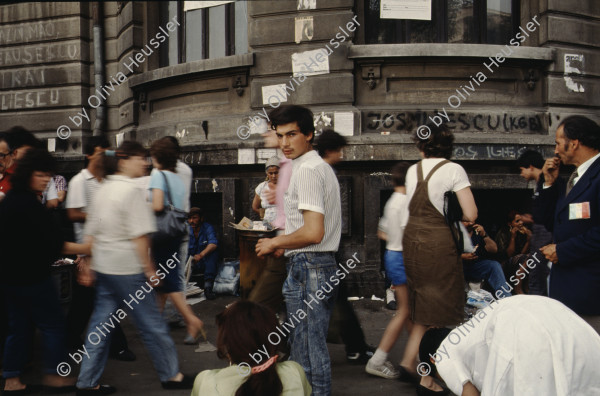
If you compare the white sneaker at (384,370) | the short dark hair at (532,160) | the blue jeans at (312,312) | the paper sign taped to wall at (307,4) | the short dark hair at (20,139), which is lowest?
the white sneaker at (384,370)

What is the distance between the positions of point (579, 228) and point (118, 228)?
2.89 metres

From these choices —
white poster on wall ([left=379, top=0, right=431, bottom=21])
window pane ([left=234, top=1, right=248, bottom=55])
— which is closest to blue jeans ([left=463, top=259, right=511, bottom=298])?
white poster on wall ([left=379, top=0, right=431, bottom=21])

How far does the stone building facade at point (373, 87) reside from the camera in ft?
25.5

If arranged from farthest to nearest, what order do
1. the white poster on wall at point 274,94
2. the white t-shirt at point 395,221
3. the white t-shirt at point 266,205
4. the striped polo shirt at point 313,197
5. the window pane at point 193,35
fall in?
1. the window pane at point 193,35
2. the white poster on wall at point 274,94
3. the white t-shirt at point 266,205
4. the white t-shirt at point 395,221
5. the striped polo shirt at point 313,197

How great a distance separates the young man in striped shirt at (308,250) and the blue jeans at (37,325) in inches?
71.1

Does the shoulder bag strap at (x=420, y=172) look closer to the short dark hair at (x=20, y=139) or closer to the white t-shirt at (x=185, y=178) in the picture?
the white t-shirt at (x=185, y=178)

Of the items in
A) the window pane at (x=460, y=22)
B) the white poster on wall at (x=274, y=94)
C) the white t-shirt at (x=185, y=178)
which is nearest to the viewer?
the white t-shirt at (x=185, y=178)

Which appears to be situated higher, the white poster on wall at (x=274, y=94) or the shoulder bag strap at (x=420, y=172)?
the white poster on wall at (x=274, y=94)

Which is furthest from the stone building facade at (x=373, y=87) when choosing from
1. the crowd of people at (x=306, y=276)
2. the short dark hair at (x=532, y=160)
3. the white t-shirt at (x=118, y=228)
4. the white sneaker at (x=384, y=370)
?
the white t-shirt at (x=118, y=228)

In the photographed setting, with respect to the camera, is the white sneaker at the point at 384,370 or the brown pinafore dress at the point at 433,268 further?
the white sneaker at the point at 384,370

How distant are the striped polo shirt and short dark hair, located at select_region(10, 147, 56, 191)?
1847 mm

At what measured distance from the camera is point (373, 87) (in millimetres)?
7883

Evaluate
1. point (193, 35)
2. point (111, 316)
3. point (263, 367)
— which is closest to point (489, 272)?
→ point (111, 316)

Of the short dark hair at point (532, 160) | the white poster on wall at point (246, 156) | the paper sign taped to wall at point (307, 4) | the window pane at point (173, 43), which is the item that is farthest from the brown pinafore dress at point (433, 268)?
the window pane at point (173, 43)
